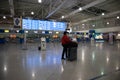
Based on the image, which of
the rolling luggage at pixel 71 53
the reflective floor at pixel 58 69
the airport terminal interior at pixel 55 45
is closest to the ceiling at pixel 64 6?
the airport terminal interior at pixel 55 45

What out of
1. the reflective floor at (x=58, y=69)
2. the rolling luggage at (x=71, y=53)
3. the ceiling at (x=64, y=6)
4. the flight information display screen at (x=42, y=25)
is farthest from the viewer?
the flight information display screen at (x=42, y=25)

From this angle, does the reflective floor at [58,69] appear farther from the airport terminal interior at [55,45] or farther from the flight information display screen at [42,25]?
the flight information display screen at [42,25]

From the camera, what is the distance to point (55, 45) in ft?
58.0

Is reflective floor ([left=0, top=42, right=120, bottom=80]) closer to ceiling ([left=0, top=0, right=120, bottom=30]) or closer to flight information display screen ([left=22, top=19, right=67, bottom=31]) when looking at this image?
ceiling ([left=0, top=0, right=120, bottom=30])

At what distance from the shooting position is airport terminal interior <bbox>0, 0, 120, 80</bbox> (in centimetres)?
411

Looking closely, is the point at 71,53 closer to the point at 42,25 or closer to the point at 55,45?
the point at 42,25

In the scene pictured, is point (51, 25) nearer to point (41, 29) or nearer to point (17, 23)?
point (41, 29)

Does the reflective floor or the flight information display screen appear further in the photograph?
the flight information display screen

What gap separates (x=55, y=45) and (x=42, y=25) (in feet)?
11.5

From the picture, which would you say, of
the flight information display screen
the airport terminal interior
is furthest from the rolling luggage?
the flight information display screen

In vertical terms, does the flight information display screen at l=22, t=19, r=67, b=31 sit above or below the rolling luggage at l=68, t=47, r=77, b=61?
above

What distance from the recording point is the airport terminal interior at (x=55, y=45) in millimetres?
4113

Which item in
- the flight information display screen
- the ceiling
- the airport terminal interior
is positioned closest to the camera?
the airport terminal interior

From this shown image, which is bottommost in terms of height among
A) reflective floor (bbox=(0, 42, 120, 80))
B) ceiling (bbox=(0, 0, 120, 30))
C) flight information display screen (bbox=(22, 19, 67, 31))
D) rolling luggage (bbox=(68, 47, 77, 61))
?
reflective floor (bbox=(0, 42, 120, 80))
